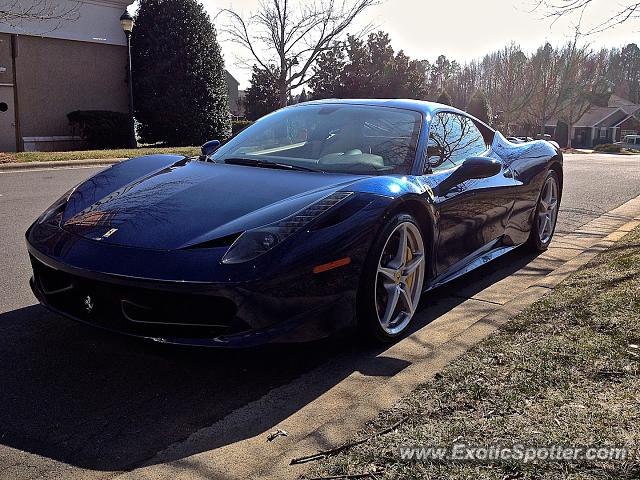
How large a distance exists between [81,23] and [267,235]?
20.9 m

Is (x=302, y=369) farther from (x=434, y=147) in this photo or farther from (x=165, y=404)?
(x=434, y=147)

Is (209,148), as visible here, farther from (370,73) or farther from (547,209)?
(370,73)

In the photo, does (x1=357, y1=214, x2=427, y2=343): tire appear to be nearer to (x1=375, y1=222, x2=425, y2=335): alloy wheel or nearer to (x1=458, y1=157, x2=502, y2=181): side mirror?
(x1=375, y1=222, x2=425, y2=335): alloy wheel

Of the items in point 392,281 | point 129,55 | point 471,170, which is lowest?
point 392,281

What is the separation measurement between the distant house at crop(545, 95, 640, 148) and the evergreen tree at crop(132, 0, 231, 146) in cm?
5749

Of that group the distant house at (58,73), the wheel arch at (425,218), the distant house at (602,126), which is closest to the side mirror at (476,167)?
the wheel arch at (425,218)

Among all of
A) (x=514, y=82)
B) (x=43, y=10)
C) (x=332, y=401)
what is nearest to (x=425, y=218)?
(x=332, y=401)

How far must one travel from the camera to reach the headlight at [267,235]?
2895mm

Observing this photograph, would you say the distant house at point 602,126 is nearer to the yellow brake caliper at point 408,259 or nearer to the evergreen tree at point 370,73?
the evergreen tree at point 370,73

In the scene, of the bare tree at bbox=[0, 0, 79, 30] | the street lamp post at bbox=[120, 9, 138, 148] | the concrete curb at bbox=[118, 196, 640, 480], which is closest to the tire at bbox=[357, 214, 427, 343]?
the concrete curb at bbox=[118, 196, 640, 480]

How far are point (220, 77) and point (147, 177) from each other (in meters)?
20.2

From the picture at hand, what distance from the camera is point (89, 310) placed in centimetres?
298

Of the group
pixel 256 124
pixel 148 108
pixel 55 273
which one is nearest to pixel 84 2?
pixel 148 108

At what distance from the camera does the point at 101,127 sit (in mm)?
20391
